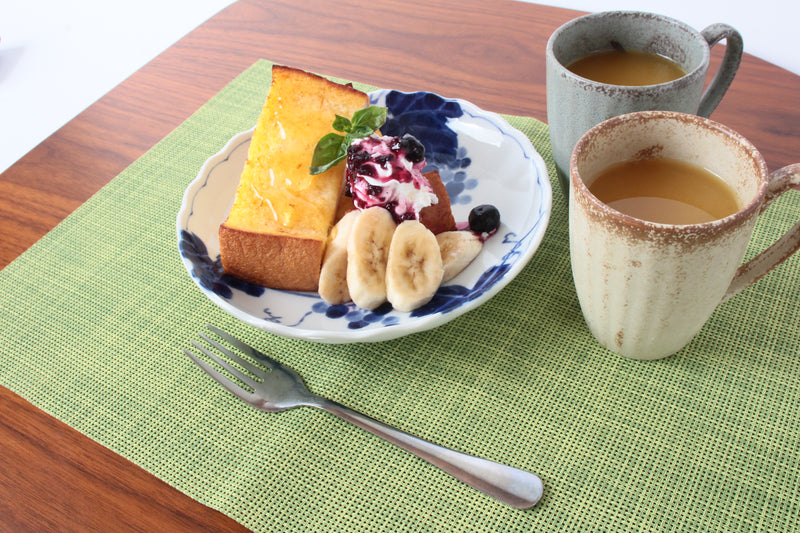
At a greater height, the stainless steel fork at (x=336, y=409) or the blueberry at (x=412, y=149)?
the blueberry at (x=412, y=149)

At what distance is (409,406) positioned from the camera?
0.81 metres

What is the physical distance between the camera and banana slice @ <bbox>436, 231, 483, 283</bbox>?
2.98ft

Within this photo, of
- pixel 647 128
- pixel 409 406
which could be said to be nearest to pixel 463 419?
pixel 409 406

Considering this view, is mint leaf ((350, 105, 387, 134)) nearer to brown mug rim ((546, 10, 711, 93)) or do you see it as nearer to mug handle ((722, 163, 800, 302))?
brown mug rim ((546, 10, 711, 93))

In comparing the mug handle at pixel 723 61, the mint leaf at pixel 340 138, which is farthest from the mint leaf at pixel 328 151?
the mug handle at pixel 723 61

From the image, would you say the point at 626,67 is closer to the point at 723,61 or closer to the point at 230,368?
the point at 723,61

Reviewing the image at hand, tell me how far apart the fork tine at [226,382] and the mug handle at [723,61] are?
80cm

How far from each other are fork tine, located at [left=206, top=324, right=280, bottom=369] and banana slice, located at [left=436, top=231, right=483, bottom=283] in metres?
0.26

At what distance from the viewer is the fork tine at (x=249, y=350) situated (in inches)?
34.2

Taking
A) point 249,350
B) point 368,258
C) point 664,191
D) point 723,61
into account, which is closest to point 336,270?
point 368,258

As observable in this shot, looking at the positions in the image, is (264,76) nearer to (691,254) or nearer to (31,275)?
(31,275)

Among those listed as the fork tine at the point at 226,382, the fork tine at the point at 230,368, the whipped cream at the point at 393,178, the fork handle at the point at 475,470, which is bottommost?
the fork tine at the point at 226,382

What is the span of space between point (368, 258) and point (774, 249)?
49cm

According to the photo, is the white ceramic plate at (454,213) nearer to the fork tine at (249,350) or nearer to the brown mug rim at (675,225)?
the fork tine at (249,350)
